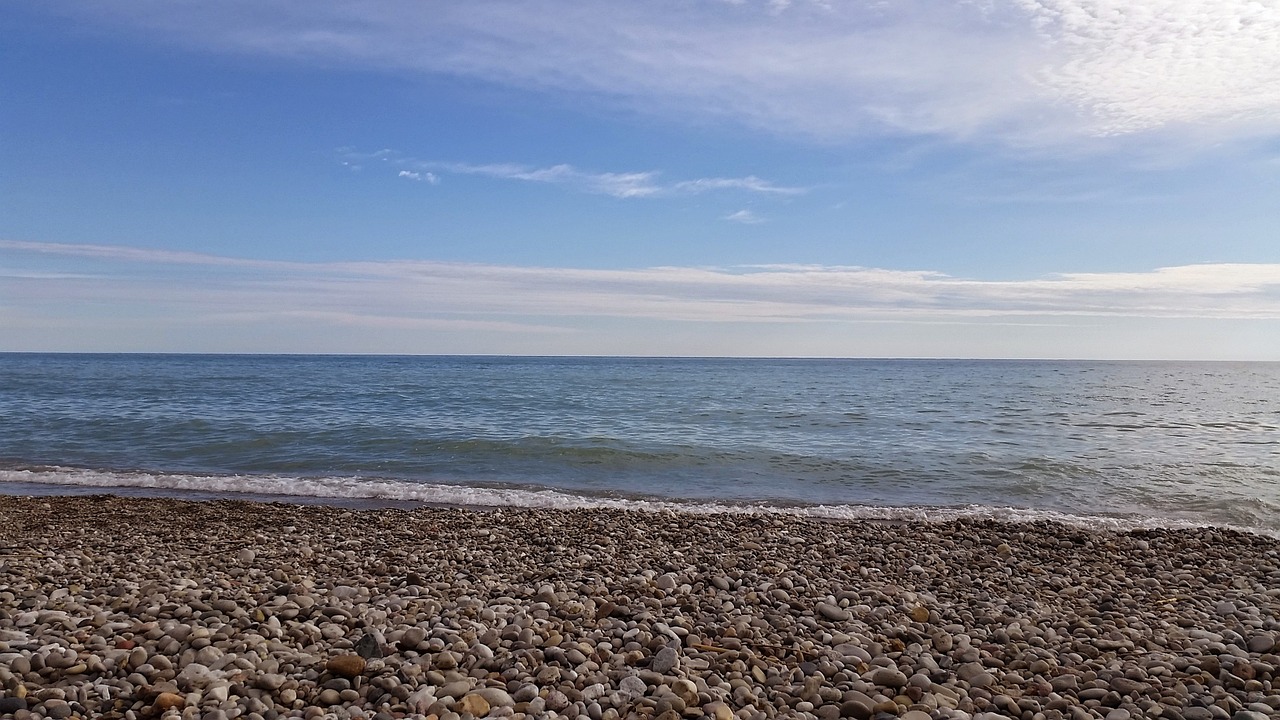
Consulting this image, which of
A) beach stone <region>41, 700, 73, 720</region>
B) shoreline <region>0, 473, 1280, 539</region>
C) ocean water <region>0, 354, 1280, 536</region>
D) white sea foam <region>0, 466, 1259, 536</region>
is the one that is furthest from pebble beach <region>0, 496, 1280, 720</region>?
ocean water <region>0, 354, 1280, 536</region>

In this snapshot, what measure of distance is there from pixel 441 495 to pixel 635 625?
27.2 feet

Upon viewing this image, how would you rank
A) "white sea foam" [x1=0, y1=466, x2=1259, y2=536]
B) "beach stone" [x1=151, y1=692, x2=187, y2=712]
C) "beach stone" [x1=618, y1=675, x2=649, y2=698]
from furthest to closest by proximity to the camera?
"white sea foam" [x1=0, y1=466, x2=1259, y2=536], "beach stone" [x1=618, y1=675, x2=649, y2=698], "beach stone" [x1=151, y1=692, x2=187, y2=712]

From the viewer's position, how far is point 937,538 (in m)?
9.59

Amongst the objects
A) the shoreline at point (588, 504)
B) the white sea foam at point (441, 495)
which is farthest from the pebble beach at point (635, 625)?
the white sea foam at point (441, 495)

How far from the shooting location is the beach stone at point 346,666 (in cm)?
479

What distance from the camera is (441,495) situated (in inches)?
529

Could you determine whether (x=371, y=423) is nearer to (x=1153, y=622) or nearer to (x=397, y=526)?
(x=397, y=526)

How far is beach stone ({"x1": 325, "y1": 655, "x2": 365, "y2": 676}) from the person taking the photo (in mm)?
4792

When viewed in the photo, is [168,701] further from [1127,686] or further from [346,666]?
[1127,686]

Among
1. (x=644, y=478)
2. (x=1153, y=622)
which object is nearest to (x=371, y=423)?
(x=644, y=478)

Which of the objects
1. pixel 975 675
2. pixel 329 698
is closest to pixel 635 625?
pixel 329 698

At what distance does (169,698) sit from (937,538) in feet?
27.1

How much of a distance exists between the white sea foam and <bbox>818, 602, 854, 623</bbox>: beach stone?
5.37 m

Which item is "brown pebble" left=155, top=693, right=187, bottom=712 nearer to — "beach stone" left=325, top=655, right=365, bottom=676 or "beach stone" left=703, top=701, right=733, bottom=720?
"beach stone" left=325, top=655, right=365, bottom=676
